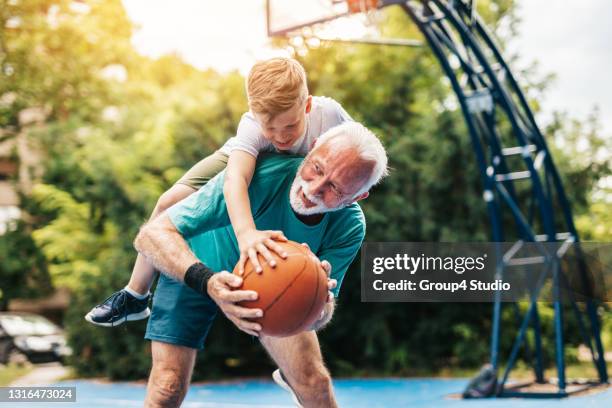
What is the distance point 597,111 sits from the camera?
1076 cm

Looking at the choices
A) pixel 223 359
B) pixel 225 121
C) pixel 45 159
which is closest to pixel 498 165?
pixel 225 121

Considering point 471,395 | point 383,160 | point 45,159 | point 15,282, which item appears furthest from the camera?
point 15,282

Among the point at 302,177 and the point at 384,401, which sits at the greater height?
the point at 302,177

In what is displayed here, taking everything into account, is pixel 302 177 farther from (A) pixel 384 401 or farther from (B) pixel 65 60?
(B) pixel 65 60

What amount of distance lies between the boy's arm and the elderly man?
0.23ft

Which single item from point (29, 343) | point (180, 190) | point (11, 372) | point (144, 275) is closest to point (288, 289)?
point (180, 190)

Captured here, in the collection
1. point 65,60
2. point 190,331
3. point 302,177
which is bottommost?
point 190,331

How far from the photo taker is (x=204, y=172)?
3.24 meters

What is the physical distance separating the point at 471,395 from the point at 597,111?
4.92m

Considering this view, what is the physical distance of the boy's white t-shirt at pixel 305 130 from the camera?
2.76 metres

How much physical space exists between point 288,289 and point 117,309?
4.12 ft

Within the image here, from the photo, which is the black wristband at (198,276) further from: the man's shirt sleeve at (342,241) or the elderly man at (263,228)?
the man's shirt sleeve at (342,241)

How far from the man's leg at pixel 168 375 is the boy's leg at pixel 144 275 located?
17.8 inches

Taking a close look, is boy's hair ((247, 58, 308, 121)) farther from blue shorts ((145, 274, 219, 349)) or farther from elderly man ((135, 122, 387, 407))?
blue shorts ((145, 274, 219, 349))
